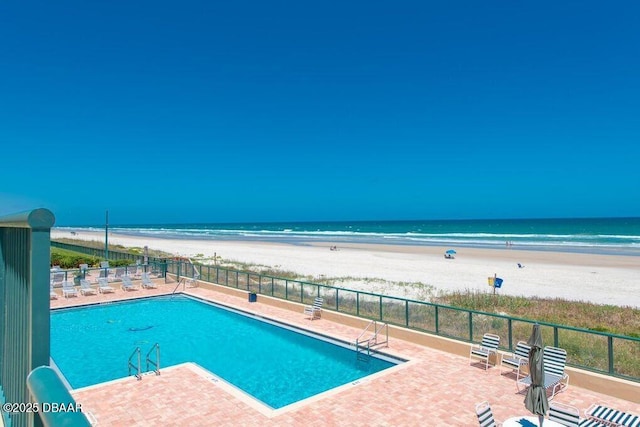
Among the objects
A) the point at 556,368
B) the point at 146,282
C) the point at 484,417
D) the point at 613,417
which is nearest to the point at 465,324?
the point at 556,368

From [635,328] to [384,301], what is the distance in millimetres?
8050

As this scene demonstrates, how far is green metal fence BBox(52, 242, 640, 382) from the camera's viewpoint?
10234mm

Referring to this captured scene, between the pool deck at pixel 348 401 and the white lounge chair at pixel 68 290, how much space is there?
44.0 feet

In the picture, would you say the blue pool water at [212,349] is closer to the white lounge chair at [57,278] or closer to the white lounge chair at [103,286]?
the white lounge chair at [103,286]

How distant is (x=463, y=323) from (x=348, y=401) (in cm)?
527

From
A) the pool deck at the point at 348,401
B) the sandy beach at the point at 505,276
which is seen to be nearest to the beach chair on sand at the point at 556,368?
the pool deck at the point at 348,401

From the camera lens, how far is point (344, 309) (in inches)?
669

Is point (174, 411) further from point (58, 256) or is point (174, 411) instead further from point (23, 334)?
point (58, 256)

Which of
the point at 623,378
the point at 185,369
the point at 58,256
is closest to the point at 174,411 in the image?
the point at 185,369

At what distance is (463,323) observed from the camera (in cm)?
1340

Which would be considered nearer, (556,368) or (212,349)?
(556,368)

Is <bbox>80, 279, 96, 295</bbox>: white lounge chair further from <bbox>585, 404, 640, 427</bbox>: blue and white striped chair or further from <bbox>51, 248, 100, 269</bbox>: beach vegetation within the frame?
<bbox>585, 404, 640, 427</bbox>: blue and white striped chair

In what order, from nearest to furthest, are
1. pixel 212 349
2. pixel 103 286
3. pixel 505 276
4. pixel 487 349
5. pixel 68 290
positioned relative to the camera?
pixel 487 349, pixel 212 349, pixel 68 290, pixel 103 286, pixel 505 276

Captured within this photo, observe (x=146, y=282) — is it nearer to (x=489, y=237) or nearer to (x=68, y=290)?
(x=68, y=290)
